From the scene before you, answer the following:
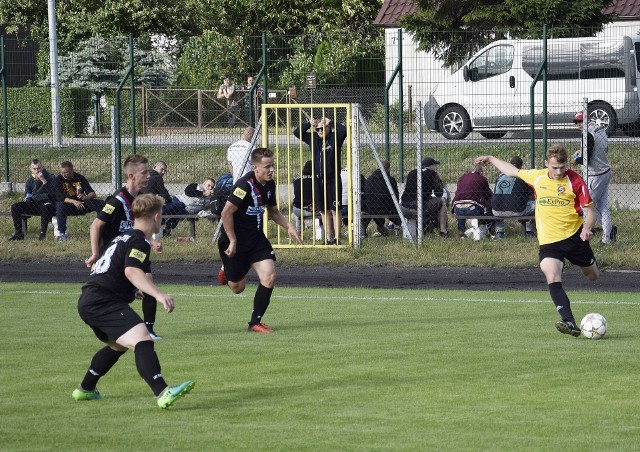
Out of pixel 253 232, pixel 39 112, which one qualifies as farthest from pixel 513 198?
pixel 39 112

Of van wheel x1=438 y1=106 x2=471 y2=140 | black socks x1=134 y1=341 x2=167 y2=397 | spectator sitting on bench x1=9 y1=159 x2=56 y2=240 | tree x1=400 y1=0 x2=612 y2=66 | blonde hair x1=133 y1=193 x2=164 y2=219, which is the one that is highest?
tree x1=400 y1=0 x2=612 y2=66

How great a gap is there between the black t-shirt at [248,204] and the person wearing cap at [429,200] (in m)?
7.25

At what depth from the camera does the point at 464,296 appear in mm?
14031

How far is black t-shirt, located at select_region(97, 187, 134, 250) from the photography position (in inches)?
397

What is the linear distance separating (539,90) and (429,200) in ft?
11.6

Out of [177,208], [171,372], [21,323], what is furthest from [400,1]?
[171,372]

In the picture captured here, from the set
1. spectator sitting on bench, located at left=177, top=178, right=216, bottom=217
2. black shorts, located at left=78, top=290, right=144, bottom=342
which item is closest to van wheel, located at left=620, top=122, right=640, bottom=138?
spectator sitting on bench, located at left=177, top=178, right=216, bottom=217

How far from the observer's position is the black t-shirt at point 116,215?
33.1 ft

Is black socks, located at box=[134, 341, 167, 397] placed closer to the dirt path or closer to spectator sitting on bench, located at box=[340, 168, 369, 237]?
the dirt path

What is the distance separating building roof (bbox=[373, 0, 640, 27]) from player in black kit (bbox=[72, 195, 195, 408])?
25144 mm

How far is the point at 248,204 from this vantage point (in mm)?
11336

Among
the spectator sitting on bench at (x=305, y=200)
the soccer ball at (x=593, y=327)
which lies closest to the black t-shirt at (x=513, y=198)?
the spectator sitting on bench at (x=305, y=200)

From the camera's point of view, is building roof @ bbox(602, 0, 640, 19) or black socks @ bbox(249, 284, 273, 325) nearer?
black socks @ bbox(249, 284, 273, 325)

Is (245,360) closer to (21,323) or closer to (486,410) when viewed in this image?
(486,410)
